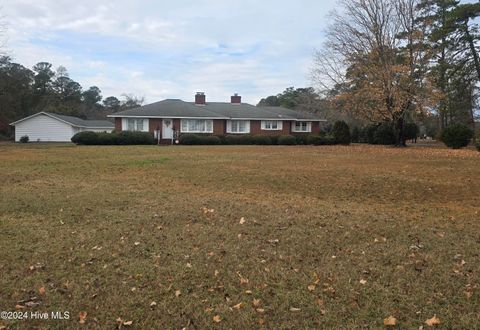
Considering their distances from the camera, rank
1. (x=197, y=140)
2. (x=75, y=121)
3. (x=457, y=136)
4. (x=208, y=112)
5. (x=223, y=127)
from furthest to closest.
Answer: (x=75, y=121)
(x=223, y=127)
(x=208, y=112)
(x=197, y=140)
(x=457, y=136)

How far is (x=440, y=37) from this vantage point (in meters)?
36.9

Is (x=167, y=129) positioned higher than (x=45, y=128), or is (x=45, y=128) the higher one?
(x=45, y=128)

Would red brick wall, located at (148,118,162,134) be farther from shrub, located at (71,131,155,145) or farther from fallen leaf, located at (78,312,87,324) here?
fallen leaf, located at (78,312,87,324)

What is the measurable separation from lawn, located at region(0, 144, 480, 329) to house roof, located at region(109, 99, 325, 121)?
97.9 feet

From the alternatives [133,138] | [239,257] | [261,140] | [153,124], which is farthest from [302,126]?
[239,257]

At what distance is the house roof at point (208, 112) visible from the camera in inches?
1531

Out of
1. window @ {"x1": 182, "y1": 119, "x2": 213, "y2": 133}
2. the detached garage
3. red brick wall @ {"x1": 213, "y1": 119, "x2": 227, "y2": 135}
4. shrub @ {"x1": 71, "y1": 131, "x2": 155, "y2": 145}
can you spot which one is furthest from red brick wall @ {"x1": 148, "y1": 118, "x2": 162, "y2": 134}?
the detached garage

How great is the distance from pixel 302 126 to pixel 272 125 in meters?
3.95

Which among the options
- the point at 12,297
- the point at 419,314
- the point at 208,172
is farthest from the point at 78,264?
the point at 208,172

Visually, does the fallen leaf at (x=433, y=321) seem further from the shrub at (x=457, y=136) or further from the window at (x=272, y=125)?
the window at (x=272, y=125)

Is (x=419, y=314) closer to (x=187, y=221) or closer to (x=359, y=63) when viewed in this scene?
(x=187, y=221)

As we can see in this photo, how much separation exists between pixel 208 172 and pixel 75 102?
70.5m

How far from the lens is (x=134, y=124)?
39.0m

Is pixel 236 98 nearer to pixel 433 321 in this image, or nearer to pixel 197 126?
pixel 197 126
